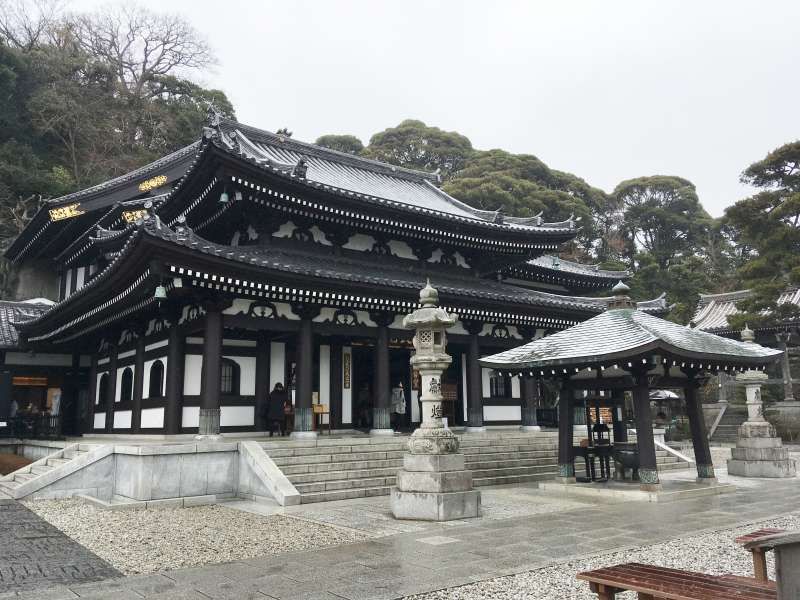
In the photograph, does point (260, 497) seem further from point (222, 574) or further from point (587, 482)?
point (587, 482)

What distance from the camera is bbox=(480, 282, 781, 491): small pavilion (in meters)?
11.9

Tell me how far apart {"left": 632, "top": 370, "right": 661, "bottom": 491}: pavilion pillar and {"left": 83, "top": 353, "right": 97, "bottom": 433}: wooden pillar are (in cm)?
1982

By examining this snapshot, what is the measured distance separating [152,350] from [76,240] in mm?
13229

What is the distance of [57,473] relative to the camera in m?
13.1

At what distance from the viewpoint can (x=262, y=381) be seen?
17.3m

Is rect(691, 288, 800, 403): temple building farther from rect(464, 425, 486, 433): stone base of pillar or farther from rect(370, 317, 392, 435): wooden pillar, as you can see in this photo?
rect(370, 317, 392, 435): wooden pillar

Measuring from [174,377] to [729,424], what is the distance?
31.0 metres

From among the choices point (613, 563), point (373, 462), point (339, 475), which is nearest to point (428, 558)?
point (613, 563)

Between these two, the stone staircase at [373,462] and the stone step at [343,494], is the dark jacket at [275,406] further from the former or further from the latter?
the stone step at [343,494]

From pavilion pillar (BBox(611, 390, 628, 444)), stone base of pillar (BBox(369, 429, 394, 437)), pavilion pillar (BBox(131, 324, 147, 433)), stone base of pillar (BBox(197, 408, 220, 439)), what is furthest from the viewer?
pavilion pillar (BBox(131, 324, 147, 433))

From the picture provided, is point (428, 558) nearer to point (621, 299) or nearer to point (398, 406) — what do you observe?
point (621, 299)

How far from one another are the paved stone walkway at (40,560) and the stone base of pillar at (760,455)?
16231 mm

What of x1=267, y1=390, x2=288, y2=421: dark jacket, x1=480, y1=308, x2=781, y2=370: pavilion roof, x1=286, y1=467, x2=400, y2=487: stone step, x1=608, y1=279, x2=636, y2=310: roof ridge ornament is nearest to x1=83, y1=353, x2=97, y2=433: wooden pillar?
x1=267, y1=390, x2=288, y2=421: dark jacket

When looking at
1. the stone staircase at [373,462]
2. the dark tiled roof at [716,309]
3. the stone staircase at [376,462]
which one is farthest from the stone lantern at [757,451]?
the dark tiled roof at [716,309]
